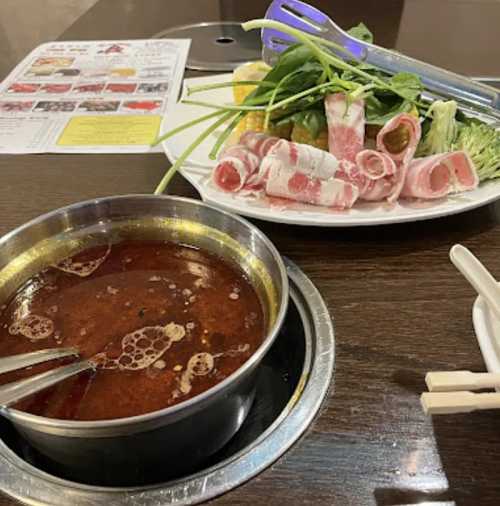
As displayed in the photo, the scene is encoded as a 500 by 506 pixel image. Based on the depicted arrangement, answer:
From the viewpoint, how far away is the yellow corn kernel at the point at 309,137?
116 cm

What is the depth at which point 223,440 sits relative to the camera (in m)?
0.76

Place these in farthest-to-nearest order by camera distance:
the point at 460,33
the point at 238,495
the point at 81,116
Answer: the point at 460,33 < the point at 81,116 < the point at 238,495

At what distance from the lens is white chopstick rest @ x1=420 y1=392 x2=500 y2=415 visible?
1.93 ft

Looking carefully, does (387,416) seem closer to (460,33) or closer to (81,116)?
(81,116)

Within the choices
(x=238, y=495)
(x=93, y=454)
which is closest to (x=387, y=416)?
(x=238, y=495)

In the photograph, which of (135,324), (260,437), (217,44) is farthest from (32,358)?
(217,44)

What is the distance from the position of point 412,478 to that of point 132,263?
1.66ft

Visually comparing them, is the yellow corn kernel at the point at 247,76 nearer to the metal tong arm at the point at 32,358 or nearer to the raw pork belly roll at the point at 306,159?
the raw pork belly roll at the point at 306,159

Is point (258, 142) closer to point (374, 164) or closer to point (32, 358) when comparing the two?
point (374, 164)

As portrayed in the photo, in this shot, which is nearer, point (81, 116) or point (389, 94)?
point (389, 94)

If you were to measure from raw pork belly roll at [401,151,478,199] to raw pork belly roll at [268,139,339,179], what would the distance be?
0.48 feet

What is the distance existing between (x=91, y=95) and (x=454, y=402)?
1333 mm

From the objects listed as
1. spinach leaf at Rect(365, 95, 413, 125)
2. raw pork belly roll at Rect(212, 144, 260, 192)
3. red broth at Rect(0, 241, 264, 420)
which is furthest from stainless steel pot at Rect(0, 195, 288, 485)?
spinach leaf at Rect(365, 95, 413, 125)

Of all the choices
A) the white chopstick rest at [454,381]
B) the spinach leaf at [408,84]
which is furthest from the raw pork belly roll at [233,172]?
the white chopstick rest at [454,381]
